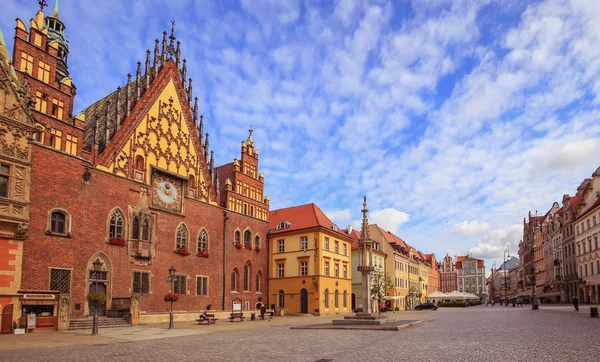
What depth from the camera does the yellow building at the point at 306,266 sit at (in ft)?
177

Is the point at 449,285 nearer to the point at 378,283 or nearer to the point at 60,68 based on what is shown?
the point at 378,283

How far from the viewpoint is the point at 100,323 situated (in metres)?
30.8

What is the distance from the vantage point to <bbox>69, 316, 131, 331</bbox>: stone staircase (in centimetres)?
2942

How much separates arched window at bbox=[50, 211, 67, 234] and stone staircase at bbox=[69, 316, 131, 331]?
5773 millimetres

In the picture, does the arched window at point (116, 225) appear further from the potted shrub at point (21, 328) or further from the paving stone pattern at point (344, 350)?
the paving stone pattern at point (344, 350)

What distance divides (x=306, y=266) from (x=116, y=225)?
24.7 m

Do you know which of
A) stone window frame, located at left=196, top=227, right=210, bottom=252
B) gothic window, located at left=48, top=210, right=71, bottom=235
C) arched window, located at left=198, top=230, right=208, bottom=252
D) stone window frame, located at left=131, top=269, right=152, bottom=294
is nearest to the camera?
gothic window, located at left=48, top=210, right=71, bottom=235

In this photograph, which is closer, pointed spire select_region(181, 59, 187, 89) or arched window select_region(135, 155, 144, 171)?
arched window select_region(135, 155, 144, 171)

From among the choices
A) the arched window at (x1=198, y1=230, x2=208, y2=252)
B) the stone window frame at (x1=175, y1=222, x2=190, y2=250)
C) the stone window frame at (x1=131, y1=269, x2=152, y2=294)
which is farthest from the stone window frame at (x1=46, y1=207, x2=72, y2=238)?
the arched window at (x1=198, y1=230, x2=208, y2=252)

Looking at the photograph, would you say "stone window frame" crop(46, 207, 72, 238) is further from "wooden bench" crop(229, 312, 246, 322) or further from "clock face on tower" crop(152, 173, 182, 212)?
"wooden bench" crop(229, 312, 246, 322)

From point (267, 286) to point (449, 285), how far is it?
145691 millimetres

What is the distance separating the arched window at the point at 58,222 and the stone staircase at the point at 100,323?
577 cm

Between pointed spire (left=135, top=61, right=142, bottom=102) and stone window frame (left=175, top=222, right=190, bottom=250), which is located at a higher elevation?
pointed spire (left=135, top=61, right=142, bottom=102)

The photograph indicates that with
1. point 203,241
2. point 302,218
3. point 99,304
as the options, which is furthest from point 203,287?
point 302,218
